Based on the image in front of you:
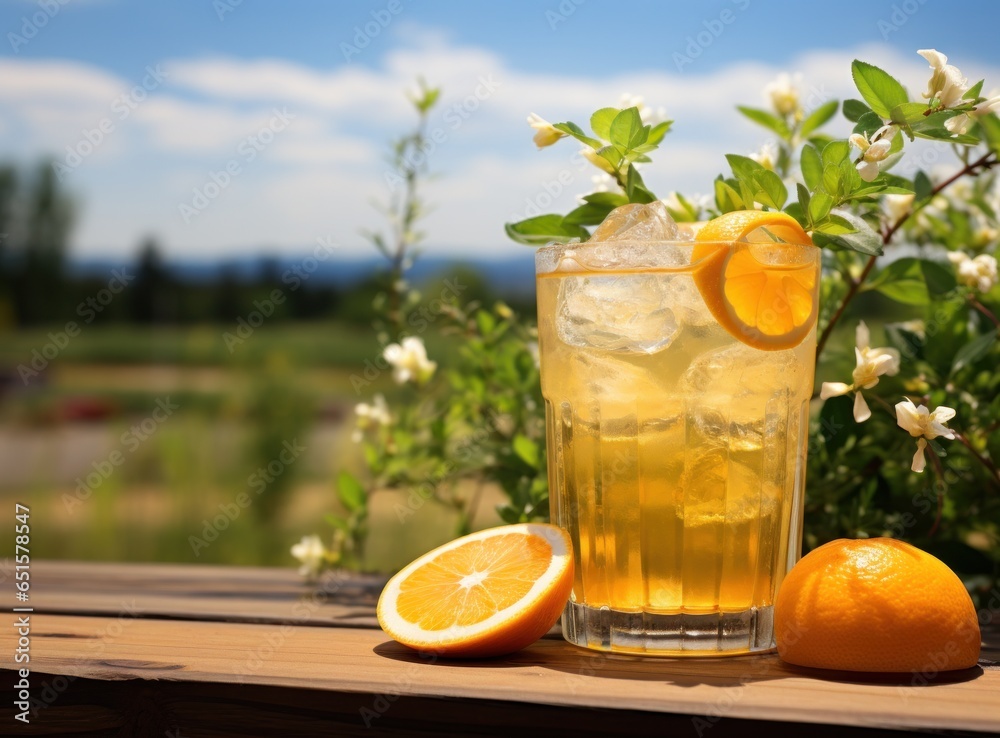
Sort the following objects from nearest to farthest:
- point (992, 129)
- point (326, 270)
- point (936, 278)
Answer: point (936, 278) → point (992, 129) → point (326, 270)

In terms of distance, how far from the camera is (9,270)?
527cm

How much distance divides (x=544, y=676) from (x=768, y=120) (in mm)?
1062

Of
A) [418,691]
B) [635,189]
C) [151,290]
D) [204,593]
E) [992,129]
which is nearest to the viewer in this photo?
[418,691]

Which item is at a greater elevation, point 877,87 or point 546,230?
point 877,87

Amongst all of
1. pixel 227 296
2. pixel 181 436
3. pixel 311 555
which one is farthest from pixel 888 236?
pixel 227 296

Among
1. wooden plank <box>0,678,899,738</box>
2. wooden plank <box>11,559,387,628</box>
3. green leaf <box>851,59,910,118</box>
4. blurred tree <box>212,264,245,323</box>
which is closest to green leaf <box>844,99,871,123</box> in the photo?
green leaf <box>851,59,910,118</box>

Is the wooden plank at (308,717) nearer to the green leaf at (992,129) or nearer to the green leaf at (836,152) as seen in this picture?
the green leaf at (836,152)

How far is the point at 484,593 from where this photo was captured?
123 centimetres

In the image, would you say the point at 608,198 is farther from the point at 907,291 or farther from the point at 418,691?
the point at 418,691

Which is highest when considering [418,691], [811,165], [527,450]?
[811,165]

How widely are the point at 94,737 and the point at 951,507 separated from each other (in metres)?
1.40

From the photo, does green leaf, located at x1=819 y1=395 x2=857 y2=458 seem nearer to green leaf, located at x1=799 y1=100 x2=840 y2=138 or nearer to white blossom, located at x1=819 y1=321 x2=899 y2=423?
white blossom, located at x1=819 y1=321 x2=899 y2=423

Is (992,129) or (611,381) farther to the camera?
(992,129)

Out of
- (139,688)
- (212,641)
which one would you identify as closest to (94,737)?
(139,688)
